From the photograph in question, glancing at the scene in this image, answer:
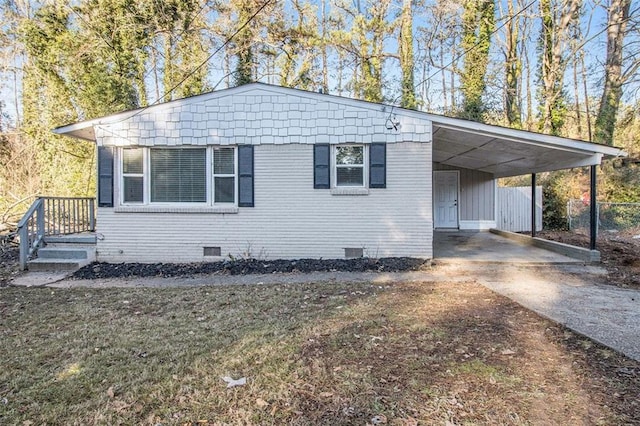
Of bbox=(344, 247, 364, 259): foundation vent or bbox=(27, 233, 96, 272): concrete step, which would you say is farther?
bbox=(344, 247, 364, 259): foundation vent

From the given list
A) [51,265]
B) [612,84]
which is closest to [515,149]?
[51,265]

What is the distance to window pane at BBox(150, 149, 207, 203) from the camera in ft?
27.7

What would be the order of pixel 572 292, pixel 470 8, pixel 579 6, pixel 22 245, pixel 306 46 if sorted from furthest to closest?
pixel 306 46, pixel 470 8, pixel 579 6, pixel 22 245, pixel 572 292

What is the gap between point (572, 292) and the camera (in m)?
5.92

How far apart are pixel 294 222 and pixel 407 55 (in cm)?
1404

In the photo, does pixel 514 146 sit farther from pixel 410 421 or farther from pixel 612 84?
pixel 612 84

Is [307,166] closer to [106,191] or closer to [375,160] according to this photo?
[375,160]

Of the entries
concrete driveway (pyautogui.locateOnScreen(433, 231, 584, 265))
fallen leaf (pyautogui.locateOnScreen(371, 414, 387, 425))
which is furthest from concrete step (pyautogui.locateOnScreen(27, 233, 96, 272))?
fallen leaf (pyautogui.locateOnScreen(371, 414, 387, 425))

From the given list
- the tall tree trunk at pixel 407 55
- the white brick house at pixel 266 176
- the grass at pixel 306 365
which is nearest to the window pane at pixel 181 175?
the white brick house at pixel 266 176

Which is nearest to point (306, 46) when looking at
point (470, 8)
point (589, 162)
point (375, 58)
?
point (375, 58)

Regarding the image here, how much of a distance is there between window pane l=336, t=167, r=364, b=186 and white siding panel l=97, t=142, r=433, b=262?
0.34 metres

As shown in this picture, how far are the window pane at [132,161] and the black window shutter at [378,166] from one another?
5.05m

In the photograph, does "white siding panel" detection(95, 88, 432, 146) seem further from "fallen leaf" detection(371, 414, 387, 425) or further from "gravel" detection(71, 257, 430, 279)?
"fallen leaf" detection(371, 414, 387, 425)

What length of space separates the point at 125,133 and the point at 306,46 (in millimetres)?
13098
